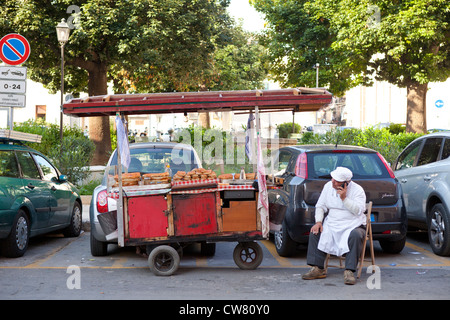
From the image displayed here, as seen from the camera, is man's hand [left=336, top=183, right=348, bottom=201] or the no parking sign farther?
the no parking sign

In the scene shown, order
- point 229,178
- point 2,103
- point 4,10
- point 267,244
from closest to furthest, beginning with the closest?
point 229,178, point 267,244, point 2,103, point 4,10

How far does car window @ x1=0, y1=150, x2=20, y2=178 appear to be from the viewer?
848 centimetres

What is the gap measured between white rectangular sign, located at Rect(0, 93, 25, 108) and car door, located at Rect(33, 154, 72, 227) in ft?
4.94

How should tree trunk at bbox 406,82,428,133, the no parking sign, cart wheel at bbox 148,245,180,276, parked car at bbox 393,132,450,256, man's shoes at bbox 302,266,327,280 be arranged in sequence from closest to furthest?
man's shoes at bbox 302,266,327,280
cart wheel at bbox 148,245,180,276
parked car at bbox 393,132,450,256
the no parking sign
tree trunk at bbox 406,82,428,133

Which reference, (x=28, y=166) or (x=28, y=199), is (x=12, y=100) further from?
(x=28, y=199)

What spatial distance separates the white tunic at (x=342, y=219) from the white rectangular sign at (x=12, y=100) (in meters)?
6.69

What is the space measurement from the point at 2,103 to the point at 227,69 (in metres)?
38.7

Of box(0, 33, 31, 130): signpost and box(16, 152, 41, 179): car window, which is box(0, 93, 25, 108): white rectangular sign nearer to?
box(0, 33, 31, 130): signpost

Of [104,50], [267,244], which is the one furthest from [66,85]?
[267,244]

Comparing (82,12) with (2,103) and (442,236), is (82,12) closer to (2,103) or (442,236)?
(2,103)

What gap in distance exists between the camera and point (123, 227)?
727 cm

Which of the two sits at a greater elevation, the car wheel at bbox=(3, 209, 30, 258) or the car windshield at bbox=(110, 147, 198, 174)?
the car windshield at bbox=(110, 147, 198, 174)

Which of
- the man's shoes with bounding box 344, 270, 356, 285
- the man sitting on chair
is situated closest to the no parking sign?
the man sitting on chair

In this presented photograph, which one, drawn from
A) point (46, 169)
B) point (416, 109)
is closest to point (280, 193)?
point (46, 169)
